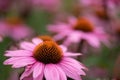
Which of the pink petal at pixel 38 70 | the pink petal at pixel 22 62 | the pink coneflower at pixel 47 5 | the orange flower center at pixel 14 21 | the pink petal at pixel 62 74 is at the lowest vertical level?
the orange flower center at pixel 14 21

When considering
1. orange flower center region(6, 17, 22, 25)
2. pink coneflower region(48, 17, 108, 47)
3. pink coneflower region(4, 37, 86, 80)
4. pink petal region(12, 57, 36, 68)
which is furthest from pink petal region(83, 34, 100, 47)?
orange flower center region(6, 17, 22, 25)

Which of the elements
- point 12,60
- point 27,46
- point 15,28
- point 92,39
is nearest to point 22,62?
point 12,60

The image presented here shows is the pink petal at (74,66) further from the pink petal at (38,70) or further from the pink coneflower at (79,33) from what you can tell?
the pink coneflower at (79,33)

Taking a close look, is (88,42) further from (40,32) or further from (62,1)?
(62,1)

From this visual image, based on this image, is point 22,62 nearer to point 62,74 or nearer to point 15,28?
point 62,74

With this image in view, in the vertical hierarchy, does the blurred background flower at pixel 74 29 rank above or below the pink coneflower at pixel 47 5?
below

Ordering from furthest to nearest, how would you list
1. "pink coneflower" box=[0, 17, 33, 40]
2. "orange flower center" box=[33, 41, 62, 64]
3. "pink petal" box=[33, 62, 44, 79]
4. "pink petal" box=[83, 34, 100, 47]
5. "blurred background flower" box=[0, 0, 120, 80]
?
"pink coneflower" box=[0, 17, 33, 40] < "pink petal" box=[83, 34, 100, 47] < "blurred background flower" box=[0, 0, 120, 80] < "orange flower center" box=[33, 41, 62, 64] < "pink petal" box=[33, 62, 44, 79]

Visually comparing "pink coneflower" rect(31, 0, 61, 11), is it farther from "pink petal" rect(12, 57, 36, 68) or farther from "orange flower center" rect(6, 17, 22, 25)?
"pink petal" rect(12, 57, 36, 68)

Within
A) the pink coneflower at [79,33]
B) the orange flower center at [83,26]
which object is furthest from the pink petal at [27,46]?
the orange flower center at [83,26]
